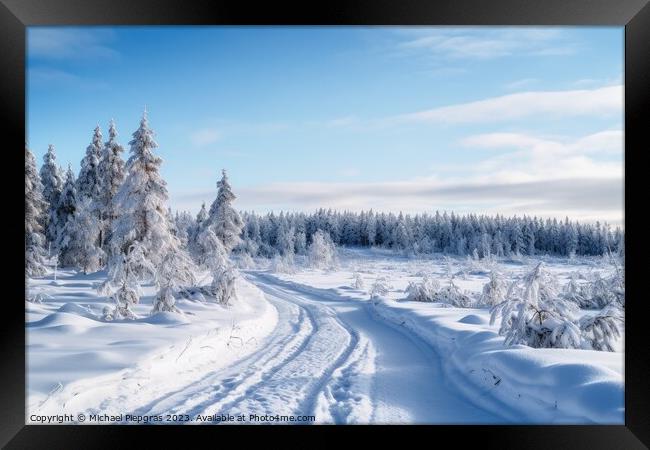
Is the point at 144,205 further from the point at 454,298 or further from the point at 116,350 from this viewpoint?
the point at 454,298

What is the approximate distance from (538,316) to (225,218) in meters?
15.9

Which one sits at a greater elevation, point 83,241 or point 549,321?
point 83,241

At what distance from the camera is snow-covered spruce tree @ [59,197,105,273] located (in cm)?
1989

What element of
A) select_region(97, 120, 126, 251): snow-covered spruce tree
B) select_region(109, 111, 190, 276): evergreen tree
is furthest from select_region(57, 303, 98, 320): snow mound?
select_region(97, 120, 126, 251): snow-covered spruce tree

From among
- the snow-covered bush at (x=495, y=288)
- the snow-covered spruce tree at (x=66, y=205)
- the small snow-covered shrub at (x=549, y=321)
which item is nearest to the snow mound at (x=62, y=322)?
the small snow-covered shrub at (x=549, y=321)

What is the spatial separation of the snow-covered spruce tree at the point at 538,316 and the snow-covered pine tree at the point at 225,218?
48.5ft

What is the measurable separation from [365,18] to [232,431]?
20.9 ft

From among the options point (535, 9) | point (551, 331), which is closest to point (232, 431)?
point (551, 331)

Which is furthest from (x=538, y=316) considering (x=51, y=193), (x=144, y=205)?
(x=51, y=193)

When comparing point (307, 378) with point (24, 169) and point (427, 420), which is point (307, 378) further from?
point (24, 169)

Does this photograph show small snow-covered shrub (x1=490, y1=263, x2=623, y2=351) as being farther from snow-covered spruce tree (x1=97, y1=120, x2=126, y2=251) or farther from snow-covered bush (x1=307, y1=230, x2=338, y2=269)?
snow-covered bush (x1=307, y1=230, x2=338, y2=269)

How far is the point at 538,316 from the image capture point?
7512 millimetres

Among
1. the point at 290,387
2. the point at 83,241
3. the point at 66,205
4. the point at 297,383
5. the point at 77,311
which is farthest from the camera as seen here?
the point at 66,205

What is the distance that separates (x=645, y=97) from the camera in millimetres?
5613
